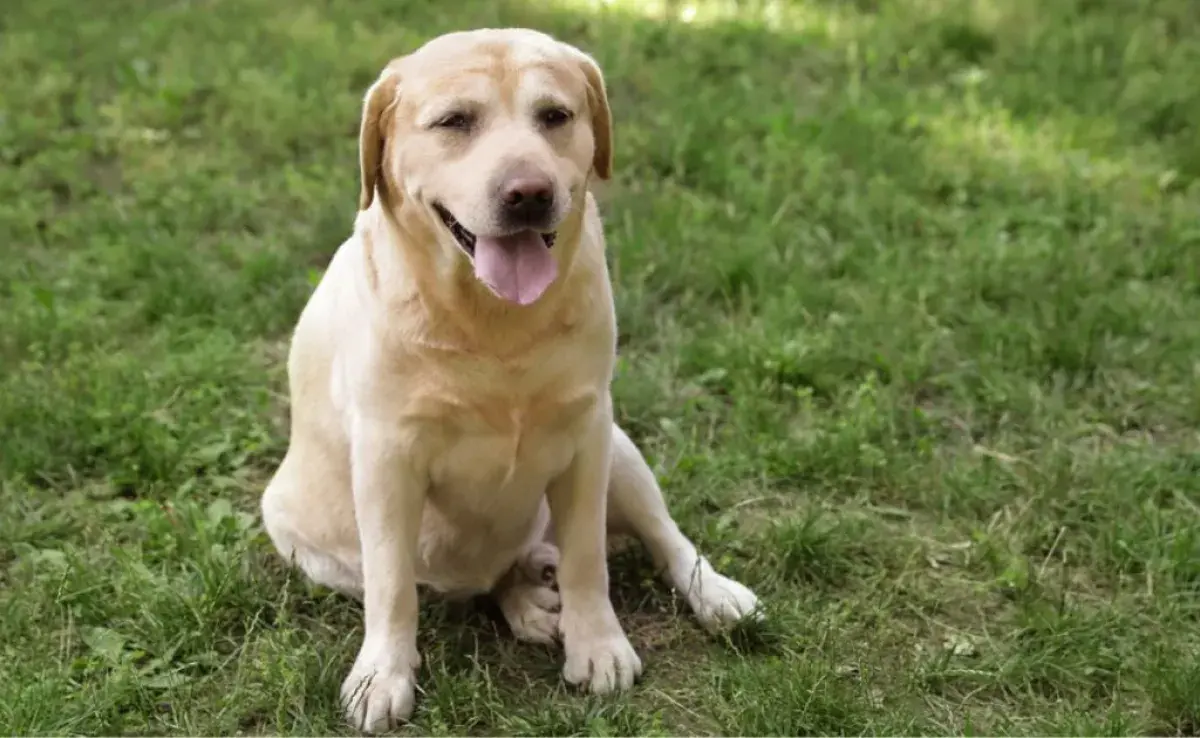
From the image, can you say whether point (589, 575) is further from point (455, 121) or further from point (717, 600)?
point (455, 121)

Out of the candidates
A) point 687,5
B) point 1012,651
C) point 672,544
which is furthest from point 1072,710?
point 687,5

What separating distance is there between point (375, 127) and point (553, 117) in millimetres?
399

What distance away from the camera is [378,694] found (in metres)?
3.14

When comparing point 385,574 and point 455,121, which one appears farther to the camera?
point 385,574

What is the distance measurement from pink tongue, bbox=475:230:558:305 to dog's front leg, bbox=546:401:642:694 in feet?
1.39

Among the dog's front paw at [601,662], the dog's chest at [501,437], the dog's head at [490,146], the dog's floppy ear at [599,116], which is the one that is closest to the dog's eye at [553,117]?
the dog's head at [490,146]

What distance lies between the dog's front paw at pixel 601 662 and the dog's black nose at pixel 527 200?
1056 millimetres

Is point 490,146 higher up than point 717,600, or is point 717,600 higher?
point 490,146

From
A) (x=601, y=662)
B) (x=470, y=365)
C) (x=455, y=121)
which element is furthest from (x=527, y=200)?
(x=601, y=662)

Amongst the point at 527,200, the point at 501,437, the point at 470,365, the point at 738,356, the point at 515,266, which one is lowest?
the point at 738,356

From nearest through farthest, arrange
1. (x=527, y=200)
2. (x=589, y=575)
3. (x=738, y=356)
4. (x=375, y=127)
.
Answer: (x=527, y=200)
(x=375, y=127)
(x=589, y=575)
(x=738, y=356)

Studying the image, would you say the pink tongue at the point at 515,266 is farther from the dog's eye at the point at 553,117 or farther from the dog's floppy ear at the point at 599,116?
the dog's floppy ear at the point at 599,116

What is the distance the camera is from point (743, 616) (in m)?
3.45

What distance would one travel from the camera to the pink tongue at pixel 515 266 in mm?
2934
